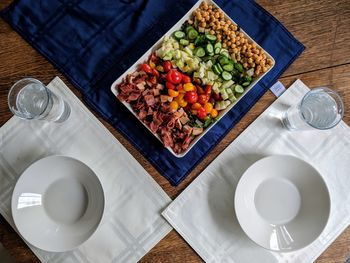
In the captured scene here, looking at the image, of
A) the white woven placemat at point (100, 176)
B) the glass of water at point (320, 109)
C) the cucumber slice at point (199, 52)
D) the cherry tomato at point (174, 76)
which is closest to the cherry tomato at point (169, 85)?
the cherry tomato at point (174, 76)

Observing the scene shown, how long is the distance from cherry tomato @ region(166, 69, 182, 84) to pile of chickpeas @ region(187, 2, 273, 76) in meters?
0.14

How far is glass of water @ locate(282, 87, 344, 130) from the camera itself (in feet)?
3.88

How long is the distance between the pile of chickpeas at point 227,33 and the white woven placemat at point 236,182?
147mm

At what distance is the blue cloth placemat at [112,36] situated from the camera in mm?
1246

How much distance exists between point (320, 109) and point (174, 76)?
41 centimetres

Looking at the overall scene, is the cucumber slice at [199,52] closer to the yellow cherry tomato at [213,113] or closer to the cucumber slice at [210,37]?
the cucumber slice at [210,37]

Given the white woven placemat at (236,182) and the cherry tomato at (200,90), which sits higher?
the cherry tomato at (200,90)

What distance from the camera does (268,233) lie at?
3.91ft

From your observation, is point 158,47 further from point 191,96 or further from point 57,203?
point 57,203


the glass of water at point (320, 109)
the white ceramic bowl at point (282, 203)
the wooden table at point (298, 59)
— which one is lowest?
the white ceramic bowl at point (282, 203)

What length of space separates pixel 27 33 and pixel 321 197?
3.07 feet

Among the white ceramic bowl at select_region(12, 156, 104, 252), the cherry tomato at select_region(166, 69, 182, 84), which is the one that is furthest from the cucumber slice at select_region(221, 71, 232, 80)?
the white ceramic bowl at select_region(12, 156, 104, 252)

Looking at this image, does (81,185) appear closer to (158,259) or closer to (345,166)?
(158,259)

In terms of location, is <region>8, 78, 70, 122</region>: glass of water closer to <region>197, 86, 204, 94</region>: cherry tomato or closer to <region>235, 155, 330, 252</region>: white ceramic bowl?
<region>197, 86, 204, 94</region>: cherry tomato
